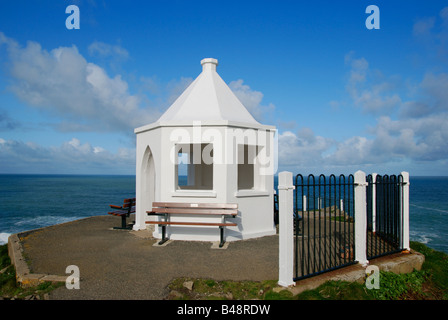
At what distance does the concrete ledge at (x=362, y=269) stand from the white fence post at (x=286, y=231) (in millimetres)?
216

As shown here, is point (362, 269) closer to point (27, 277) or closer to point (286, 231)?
point (286, 231)

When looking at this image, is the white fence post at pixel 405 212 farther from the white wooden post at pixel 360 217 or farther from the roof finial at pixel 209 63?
the roof finial at pixel 209 63

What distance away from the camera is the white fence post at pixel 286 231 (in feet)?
17.2

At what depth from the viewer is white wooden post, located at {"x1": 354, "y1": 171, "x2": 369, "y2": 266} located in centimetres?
665

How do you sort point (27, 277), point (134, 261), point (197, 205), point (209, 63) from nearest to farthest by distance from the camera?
point (27, 277), point (134, 261), point (197, 205), point (209, 63)

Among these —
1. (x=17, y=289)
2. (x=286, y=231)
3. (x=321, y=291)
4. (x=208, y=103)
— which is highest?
→ (x=208, y=103)

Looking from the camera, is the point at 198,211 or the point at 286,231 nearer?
the point at 286,231

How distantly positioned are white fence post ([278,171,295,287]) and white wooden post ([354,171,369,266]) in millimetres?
2229

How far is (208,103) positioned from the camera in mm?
10305

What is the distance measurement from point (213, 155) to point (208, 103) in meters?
2.12

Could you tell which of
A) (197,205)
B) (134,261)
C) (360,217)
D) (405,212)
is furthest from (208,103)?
(405,212)

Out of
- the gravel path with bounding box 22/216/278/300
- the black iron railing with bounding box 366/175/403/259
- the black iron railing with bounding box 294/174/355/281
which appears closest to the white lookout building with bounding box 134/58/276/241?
the gravel path with bounding box 22/216/278/300

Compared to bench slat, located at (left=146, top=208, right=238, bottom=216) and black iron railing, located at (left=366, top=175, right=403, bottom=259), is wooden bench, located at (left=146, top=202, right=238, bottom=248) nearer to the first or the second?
bench slat, located at (left=146, top=208, right=238, bottom=216)

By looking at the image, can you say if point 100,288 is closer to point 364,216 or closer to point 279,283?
point 279,283
